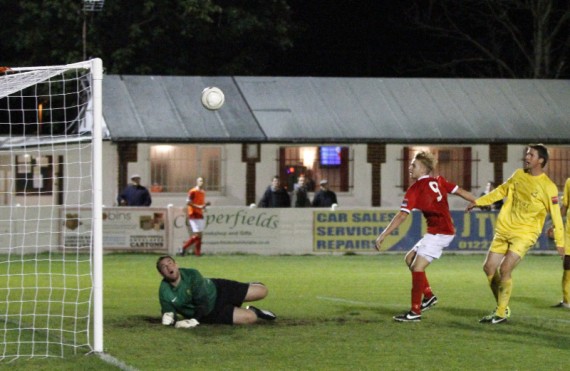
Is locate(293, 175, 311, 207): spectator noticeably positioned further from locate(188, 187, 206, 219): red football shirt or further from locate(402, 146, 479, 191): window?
locate(402, 146, 479, 191): window

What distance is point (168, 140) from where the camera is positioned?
112ft

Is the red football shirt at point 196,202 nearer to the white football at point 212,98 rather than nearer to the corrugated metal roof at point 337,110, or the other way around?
the white football at point 212,98

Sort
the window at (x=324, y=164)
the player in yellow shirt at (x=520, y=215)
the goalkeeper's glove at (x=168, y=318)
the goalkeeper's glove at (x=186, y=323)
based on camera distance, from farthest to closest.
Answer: the window at (x=324, y=164)
the player in yellow shirt at (x=520, y=215)
the goalkeeper's glove at (x=168, y=318)
the goalkeeper's glove at (x=186, y=323)

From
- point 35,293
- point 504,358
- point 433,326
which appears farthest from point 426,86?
point 504,358

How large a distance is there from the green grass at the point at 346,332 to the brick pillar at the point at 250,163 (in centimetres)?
1331

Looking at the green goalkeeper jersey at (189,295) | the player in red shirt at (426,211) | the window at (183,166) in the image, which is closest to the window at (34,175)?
the window at (183,166)

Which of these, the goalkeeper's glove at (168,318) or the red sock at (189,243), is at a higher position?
the goalkeeper's glove at (168,318)

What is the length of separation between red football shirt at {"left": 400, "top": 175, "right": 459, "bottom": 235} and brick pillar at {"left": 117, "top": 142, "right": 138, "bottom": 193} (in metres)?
20.4

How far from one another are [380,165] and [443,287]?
16.8 metres

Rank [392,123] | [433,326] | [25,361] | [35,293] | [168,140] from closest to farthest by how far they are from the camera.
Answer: [25,361] < [433,326] < [35,293] < [168,140] < [392,123]

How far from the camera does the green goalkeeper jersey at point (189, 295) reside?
13.4 metres

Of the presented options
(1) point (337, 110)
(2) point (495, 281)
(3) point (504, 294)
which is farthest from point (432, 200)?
(1) point (337, 110)

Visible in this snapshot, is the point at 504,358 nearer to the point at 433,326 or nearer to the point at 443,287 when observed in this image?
the point at 433,326

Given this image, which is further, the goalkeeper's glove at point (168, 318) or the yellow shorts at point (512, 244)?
the yellow shorts at point (512, 244)
